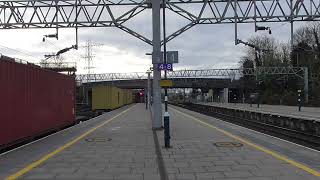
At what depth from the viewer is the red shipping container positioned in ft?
51.7

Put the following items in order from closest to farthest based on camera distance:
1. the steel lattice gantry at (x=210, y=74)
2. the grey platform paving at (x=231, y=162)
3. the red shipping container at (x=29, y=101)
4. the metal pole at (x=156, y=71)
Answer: the grey platform paving at (x=231, y=162)
the red shipping container at (x=29, y=101)
the metal pole at (x=156, y=71)
the steel lattice gantry at (x=210, y=74)

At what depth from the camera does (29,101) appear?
18625mm

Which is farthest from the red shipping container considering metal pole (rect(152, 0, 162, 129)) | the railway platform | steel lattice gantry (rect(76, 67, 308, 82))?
steel lattice gantry (rect(76, 67, 308, 82))

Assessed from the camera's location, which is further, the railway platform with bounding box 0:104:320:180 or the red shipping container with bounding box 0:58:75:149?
the red shipping container with bounding box 0:58:75:149

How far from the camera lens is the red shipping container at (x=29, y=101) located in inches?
620

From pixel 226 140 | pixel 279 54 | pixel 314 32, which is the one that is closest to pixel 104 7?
pixel 226 140

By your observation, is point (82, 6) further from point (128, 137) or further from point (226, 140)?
point (226, 140)

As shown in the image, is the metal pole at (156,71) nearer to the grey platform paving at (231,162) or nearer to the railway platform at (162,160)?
the railway platform at (162,160)

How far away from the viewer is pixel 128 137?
20547 millimetres

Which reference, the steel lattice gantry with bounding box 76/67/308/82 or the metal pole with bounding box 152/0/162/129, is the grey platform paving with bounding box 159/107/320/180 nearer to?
the metal pole with bounding box 152/0/162/129

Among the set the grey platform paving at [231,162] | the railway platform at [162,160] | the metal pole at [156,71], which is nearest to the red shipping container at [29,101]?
the railway platform at [162,160]

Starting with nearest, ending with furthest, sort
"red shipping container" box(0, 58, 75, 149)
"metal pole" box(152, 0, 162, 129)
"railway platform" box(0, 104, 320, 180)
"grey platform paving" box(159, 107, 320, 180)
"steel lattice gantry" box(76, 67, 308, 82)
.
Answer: "grey platform paving" box(159, 107, 320, 180) < "railway platform" box(0, 104, 320, 180) < "red shipping container" box(0, 58, 75, 149) < "metal pole" box(152, 0, 162, 129) < "steel lattice gantry" box(76, 67, 308, 82)

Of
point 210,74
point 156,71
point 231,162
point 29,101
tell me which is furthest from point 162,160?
point 210,74

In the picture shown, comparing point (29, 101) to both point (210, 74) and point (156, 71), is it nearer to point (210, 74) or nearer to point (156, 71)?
point (156, 71)
